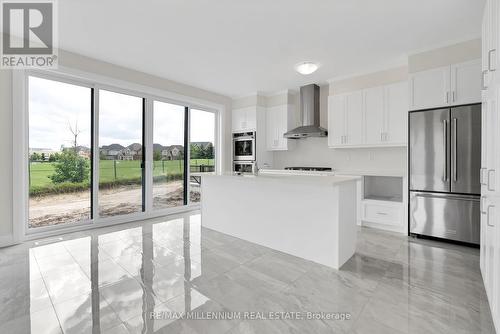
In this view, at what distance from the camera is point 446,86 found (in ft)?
10.3

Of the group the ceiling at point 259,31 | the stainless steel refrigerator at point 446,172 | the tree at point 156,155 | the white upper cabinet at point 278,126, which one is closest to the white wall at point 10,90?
the ceiling at point 259,31

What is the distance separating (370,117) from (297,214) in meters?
2.57

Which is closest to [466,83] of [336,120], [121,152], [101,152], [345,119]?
[345,119]

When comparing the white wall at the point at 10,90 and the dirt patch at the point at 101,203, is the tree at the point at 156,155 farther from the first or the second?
the white wall at the point at 10,90

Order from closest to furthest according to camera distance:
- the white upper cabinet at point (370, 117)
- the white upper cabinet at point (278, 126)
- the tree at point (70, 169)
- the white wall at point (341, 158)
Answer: the tree at point (70, 169)
the white upper cabinet at point (370, 117)
the white wall at point (341, 158)
the white upper cabinet at point (278, 126)

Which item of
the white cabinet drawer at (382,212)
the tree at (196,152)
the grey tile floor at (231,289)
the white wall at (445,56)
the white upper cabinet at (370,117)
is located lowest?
the grey tile floor at (231,289)

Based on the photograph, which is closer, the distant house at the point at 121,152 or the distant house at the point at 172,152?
the distant house at the point at 121,152

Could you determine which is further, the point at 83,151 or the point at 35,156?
the point at 83,151

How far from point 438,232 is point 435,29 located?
263cm

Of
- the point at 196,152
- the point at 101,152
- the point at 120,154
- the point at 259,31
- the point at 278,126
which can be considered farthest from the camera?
the point at 278,126

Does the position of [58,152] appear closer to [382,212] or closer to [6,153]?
[6,153]

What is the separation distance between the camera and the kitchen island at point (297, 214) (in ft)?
8.05

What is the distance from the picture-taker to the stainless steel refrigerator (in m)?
2.93

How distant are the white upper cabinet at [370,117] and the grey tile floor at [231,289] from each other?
1.83m
